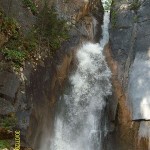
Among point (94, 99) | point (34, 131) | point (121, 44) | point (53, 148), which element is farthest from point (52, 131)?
point (121, 44)

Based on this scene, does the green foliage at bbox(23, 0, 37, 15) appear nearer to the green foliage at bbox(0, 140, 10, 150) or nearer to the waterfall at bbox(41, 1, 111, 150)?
the waterfall at bbox(41, 1, 111, 150)

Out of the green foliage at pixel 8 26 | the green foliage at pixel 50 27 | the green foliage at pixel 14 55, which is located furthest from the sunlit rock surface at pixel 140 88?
the green foliage at pixel 8 26

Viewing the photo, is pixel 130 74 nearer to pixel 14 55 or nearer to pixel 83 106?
pixel 83 106

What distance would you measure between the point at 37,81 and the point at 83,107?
2628mm

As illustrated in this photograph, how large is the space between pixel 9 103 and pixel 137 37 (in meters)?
8.37

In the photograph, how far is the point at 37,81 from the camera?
11828 millimetres

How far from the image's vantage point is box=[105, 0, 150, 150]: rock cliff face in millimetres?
12555

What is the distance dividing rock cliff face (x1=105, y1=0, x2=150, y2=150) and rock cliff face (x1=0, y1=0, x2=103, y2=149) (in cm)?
174

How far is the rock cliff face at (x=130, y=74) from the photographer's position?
41.2 feet

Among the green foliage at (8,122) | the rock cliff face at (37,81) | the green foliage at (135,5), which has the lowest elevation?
the green foliage at (8,122)

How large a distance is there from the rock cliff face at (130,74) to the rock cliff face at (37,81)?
5.71 ft

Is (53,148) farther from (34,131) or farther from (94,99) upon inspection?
A: (94,99)

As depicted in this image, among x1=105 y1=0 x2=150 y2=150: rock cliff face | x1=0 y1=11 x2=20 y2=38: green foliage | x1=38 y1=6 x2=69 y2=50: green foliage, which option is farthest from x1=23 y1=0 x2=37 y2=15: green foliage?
x1=105 y1=0 x2=150 y2=150: rock cliff face

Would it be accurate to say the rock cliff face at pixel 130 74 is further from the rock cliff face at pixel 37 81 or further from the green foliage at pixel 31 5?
the green foliage at pixel 31 5
